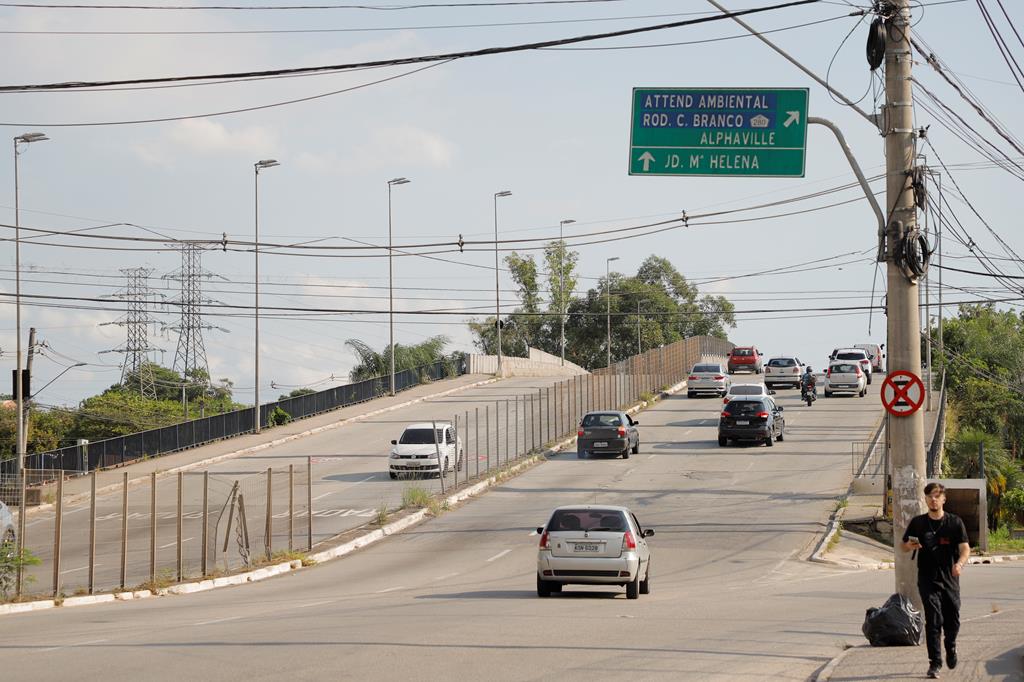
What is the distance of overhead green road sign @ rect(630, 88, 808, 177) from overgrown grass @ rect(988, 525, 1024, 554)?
19.6m

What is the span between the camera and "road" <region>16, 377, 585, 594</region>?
2733cm

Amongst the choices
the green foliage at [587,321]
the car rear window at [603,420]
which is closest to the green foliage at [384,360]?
the green foliage at [587,321]

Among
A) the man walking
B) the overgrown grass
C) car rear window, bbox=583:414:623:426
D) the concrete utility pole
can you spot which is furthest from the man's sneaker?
car rear window, bbox=583:414:623:426

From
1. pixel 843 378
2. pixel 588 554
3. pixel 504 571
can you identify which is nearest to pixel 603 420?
pixel 504 571

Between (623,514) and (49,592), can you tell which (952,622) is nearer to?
(623,514)

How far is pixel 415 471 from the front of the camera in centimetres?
4331

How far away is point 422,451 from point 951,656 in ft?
109

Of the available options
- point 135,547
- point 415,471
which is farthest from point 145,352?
point 135,547

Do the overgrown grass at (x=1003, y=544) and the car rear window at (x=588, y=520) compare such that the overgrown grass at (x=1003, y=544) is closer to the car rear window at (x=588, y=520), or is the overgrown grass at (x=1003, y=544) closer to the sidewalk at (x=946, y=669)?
the car rear window at (x=588, y=520)

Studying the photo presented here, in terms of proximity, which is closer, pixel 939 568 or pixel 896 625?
pixel 939 568

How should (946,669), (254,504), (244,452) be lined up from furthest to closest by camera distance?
1. (244,452)
2. (254,504)
3. (946,669)

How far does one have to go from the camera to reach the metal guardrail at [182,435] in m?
49.9

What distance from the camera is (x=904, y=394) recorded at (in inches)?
533

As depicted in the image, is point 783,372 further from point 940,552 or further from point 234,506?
point 940,552
